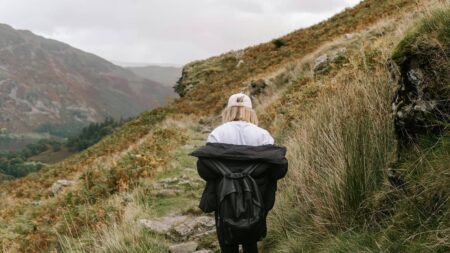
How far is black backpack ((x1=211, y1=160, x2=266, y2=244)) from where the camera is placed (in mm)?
4293

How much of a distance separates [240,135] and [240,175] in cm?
56

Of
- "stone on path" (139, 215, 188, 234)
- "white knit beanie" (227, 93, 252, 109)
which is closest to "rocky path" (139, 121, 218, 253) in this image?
"stone on path" (139, 215, 188, 234)

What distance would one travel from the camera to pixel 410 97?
428 centimetres

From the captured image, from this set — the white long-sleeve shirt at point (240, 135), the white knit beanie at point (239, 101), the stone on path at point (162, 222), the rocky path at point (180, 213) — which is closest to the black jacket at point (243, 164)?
the white long-sleeve shirt at point (240, 135)

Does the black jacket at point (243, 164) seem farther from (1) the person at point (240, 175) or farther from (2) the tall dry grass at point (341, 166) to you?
(2) the tall dry grass at point (341, 166)

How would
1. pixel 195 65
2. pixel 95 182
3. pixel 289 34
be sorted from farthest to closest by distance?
pixel 195 65, pixel 289 34, pixel 95 182

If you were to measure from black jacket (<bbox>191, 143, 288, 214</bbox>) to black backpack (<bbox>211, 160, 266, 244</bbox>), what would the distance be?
86 millimetres

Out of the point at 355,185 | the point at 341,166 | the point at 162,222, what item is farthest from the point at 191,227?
the point at 355,185

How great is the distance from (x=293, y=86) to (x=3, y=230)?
8.94m

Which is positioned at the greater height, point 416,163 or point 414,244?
point 416,163

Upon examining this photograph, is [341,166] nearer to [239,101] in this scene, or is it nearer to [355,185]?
[355,185]

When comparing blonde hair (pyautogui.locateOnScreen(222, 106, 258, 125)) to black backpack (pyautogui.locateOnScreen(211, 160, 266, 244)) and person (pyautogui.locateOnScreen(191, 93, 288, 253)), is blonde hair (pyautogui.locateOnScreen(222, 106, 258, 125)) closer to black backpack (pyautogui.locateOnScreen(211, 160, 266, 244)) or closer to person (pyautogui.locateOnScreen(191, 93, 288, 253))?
person (pyautogui.locateOnScreen(191, 93, 288, 253))

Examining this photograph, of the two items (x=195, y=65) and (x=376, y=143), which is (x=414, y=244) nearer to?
(x=376, y=143)

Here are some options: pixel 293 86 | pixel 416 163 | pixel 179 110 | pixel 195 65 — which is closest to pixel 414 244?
pixel 416 163
